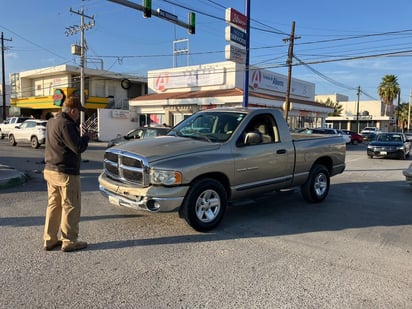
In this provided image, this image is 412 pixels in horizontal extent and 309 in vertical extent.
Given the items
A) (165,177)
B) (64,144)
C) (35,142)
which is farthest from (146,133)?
(64,144)

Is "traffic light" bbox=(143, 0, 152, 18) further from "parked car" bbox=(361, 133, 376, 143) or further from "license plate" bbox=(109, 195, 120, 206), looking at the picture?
"parked car" bbox=(361, 133, 376, 143)

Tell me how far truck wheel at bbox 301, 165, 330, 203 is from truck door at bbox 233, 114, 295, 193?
78 cm

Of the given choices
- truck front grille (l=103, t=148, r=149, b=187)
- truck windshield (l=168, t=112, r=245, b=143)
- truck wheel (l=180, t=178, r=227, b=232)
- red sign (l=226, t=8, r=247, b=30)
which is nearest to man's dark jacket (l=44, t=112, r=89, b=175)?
truck front grille (l=103, t=148, r=149, b=187)

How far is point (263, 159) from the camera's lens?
6184 mm

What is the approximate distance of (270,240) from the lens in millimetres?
5230

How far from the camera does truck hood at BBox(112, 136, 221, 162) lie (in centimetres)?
512

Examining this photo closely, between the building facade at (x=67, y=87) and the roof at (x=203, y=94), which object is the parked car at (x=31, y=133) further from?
the building facade at (x=67, y=87)

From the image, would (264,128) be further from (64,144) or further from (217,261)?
(64,144)

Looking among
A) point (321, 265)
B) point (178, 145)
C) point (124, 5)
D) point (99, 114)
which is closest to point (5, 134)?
point (99, 114)

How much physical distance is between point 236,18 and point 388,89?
61.5 m

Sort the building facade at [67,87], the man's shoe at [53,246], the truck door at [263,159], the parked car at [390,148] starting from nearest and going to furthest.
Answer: the man's shoe at [53,246] < the truck door at [263,159] < the parked car at [390,148] < the building facade at [67,87]

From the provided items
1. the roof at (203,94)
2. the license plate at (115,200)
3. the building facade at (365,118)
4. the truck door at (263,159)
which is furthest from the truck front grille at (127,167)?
the building facade at (365,118)

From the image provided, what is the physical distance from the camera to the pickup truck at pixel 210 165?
5.00 meters

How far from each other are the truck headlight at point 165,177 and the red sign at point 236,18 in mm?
14360
